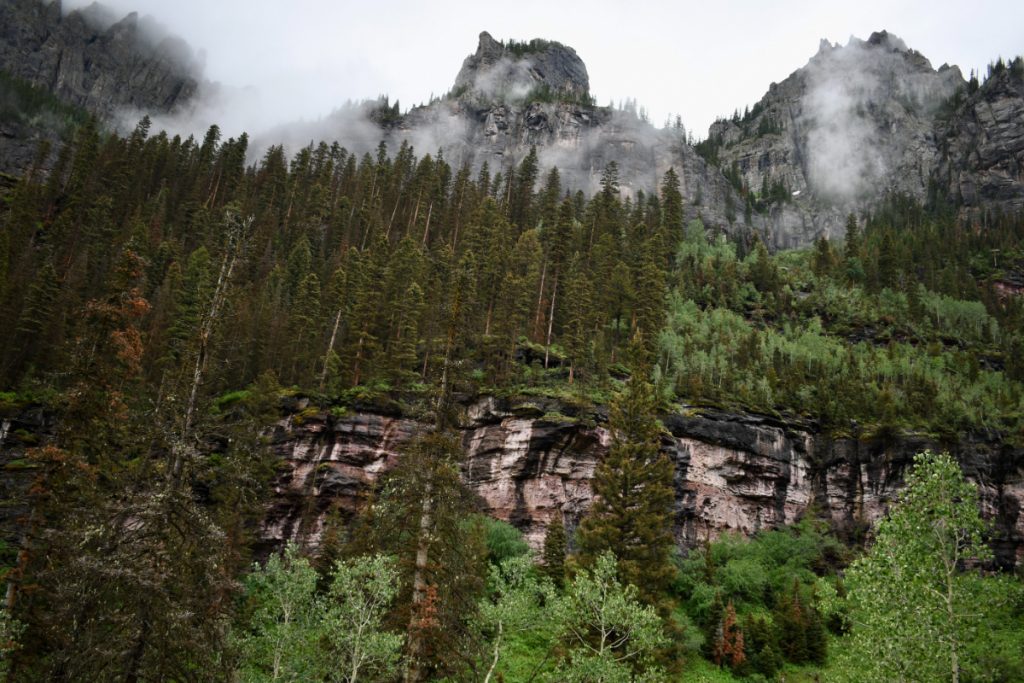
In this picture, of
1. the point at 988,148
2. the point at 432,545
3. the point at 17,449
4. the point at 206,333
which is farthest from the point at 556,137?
the point at 432,545

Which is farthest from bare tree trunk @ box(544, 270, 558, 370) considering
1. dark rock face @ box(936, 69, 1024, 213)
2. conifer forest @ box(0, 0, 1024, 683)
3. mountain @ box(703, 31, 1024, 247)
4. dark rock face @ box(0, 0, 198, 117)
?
dark rock face @ box(0, 0, 198, 117)

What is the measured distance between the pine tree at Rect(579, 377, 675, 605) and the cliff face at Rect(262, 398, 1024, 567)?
8894 mm

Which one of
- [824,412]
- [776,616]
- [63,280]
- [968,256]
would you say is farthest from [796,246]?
[63,280]

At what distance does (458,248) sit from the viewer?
81.7m

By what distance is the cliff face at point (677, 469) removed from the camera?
157 ft

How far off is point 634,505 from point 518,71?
170m

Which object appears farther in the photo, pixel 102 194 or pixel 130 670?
pixel 102 194

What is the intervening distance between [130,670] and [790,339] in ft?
261

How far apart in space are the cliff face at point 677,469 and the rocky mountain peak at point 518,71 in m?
132

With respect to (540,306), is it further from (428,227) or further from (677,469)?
(428,227)

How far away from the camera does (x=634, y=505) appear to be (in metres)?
33.7

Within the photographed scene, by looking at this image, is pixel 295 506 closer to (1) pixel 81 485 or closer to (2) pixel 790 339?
(1) pixel 81 485

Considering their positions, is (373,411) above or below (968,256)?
below

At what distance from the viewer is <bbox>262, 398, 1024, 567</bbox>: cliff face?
47906 millimetres
